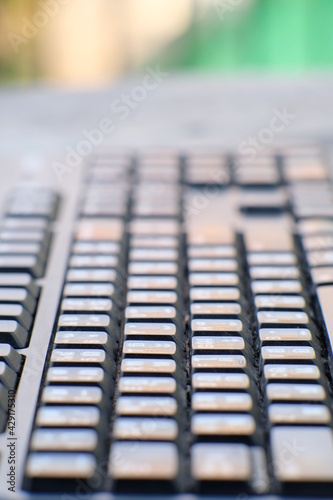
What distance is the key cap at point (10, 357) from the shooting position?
363 millimetres

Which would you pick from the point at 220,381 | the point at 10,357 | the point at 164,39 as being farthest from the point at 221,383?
the point at 164,39

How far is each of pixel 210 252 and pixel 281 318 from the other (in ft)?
0.25

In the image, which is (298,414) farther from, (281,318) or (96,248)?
(96,248)

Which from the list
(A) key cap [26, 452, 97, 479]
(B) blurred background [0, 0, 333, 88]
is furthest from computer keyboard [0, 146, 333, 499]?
(B) blurred background [0, 0, 333, 88]

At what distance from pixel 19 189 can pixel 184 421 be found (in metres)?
0.24

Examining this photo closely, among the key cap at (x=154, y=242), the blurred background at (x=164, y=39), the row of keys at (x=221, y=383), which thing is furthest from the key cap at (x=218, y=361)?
the blurred background at (x=164, y=39)

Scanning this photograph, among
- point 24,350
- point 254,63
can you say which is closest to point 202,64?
point 254,63

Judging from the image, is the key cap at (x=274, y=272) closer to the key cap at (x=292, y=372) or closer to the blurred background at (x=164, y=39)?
the key cap at (x=292, y=372)

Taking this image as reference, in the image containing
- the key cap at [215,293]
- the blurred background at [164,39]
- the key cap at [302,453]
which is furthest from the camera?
the blurred background at [164,39]

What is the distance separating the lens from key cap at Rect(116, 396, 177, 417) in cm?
33

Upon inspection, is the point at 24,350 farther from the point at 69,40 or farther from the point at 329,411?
the point at 69,40

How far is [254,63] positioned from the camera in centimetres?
78

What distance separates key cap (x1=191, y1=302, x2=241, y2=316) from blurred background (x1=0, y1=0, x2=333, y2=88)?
384 mm

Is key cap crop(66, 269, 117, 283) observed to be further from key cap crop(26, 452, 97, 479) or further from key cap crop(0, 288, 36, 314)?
key cap crop(26, 452, 97, 479)
